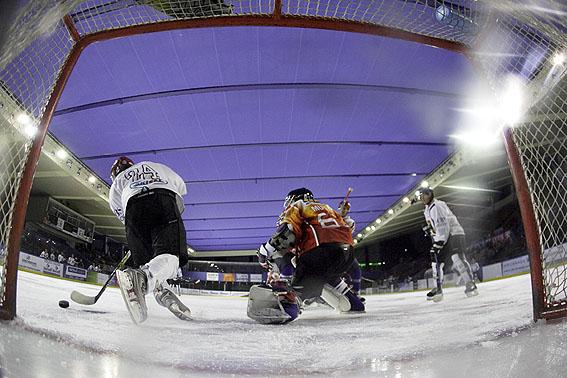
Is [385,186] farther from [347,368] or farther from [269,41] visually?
[347,368]

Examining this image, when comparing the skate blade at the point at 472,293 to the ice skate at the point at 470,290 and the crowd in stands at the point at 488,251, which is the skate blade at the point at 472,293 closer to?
the ice skate at the point at 470,290

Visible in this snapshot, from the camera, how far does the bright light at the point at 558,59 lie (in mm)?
1146

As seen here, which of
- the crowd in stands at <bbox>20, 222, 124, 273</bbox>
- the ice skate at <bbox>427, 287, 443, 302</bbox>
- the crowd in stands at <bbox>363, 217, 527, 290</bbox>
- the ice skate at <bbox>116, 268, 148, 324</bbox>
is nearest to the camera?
the ice skate at <bbox>116, 268, 148, 324</bbox>

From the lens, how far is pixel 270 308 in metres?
1.30

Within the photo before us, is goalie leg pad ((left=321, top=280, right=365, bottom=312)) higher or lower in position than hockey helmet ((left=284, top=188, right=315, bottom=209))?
lower

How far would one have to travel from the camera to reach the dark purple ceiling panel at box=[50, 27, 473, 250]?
10.5 ft

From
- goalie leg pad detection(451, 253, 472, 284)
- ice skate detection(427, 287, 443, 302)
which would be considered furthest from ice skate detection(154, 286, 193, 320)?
goalie leg pad detection(451, 253, 472, 284)

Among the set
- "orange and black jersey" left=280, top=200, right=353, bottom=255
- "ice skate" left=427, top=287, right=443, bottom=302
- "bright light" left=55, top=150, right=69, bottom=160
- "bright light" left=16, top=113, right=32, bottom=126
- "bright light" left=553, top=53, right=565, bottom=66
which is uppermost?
"bright light" left=55, top=150, right=69, bottom=160

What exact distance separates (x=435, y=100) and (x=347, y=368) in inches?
148

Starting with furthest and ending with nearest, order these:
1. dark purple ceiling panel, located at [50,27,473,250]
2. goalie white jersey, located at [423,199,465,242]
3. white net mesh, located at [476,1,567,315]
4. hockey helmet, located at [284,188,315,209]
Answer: dark purple ceiling panel, located at [50,27,473,250] < goalie white jersey, located at [423,199,465,242] < hockey helmet, located at [284,188,315,209] < white net mesh, located at [476,1,567,315]

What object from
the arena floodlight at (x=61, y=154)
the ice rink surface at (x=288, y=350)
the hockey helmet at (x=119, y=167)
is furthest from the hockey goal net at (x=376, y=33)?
the arena floodlight at (x=61, y=154)

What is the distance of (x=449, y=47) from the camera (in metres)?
1.43

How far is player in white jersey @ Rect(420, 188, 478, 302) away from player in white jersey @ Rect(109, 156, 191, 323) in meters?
1.84

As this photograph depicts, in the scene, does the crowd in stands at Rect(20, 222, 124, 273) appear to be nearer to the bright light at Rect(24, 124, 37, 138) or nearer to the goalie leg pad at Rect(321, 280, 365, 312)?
the bright light at Rect(24, 124, 37, 138)
